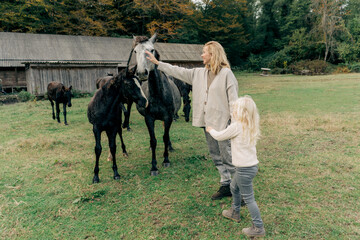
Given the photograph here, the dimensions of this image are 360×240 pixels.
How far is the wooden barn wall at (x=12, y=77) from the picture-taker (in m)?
22.1

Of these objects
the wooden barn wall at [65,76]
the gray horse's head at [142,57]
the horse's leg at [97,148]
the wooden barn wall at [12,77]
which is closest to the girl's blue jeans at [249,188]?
the gray horse's head at [142,57]

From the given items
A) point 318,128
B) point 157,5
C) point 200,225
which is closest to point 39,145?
point 200,225

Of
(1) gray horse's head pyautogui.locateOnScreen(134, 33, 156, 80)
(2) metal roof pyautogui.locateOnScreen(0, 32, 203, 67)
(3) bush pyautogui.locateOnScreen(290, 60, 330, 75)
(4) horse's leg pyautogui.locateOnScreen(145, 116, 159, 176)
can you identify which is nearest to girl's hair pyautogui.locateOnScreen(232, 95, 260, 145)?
(1) gray horse's head pyautogui.locateOnScreen(134, 33, 156, 80)

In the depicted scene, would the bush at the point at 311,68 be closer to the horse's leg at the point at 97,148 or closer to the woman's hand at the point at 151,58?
the woman's hand at the point at 151,58

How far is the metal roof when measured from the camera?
2251cm

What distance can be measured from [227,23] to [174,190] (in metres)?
46.9

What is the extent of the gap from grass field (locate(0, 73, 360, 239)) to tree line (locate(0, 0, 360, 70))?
3051 cm

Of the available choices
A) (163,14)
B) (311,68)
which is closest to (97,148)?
(163,14)

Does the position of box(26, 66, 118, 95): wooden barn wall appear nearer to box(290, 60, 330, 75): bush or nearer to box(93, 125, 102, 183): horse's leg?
box(93, 125, 102, 183): horse's leg

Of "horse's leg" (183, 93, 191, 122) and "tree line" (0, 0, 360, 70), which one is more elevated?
"tree line" (0, 0, 360, 70)

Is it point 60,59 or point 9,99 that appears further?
point 60,59

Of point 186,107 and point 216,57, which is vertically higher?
point 216,57

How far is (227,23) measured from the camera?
45.5 metres

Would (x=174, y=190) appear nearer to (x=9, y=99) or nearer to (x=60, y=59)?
(x=9, y=99)
